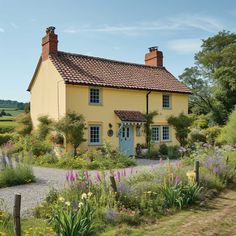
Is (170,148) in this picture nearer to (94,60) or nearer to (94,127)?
(94,127)

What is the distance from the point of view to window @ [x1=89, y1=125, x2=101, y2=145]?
23341 millimetres

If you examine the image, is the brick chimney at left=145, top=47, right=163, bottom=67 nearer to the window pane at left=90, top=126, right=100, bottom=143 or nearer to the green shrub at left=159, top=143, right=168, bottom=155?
the green shrub at left=159, top=143, right=168, bottom=155

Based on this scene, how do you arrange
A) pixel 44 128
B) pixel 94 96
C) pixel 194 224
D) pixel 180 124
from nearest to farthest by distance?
pixel 194 224 → pixel 44 128 → pixel 94 96 → pixel 180 124

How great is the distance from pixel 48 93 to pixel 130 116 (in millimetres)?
6235

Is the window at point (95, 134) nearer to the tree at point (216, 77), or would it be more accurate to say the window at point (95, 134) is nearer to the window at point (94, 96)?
the window at point (94, 96)

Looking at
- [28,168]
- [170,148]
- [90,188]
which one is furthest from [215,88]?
[90,188]

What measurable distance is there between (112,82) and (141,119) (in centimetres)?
345

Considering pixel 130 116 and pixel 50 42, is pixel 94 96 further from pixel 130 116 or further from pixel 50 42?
pixel 50 42

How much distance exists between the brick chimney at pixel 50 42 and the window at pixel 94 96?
413 centimetres

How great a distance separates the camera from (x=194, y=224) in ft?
25.8

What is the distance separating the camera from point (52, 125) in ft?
71.2

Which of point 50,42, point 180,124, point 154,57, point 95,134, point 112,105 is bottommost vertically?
point 95,134

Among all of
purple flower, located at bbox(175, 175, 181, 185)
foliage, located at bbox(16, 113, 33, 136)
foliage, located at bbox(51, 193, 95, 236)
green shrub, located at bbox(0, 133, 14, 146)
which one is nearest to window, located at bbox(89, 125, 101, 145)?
foliage, located at bbox(16, 113, 33, 136)

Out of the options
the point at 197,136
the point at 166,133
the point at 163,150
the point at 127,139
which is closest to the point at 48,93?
the point at 127,139
